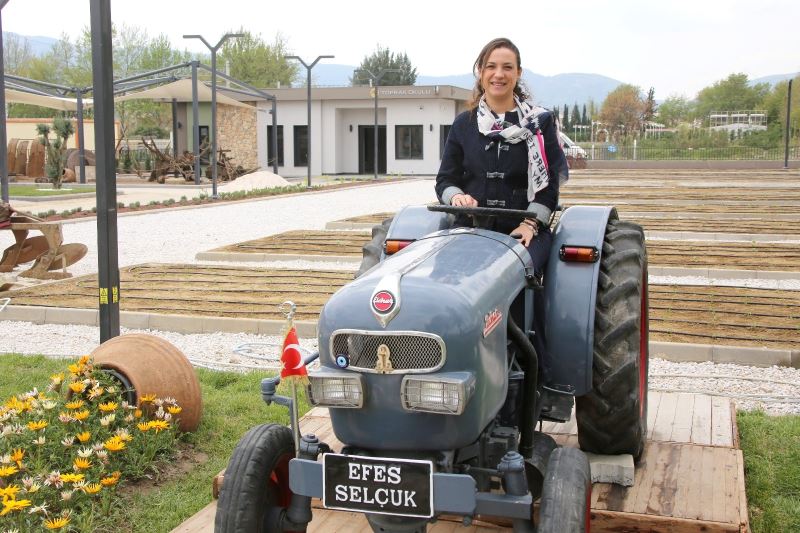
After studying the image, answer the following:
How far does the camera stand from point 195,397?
5.20 meters

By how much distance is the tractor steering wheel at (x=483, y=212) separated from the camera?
378 cm

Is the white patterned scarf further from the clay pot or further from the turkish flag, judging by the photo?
the clay pot

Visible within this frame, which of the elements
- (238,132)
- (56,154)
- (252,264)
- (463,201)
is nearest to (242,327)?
(252,264)

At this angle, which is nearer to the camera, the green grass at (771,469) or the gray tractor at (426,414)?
the gray tractor at (426,414)

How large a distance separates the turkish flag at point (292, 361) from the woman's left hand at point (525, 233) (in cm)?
122

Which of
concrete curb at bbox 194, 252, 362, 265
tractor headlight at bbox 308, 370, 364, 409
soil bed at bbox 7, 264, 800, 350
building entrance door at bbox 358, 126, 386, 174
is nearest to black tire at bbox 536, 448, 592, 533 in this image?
tractor headlight at bbox 308, 370, 364, 409

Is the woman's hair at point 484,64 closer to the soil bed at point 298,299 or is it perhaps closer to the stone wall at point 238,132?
the soil bed at point 298,299

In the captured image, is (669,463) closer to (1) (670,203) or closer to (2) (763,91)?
(1) (670,203)

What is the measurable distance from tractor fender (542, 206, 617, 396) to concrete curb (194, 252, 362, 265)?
8.16 meters

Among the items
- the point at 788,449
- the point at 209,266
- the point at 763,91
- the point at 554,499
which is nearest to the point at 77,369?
the point at 554,499

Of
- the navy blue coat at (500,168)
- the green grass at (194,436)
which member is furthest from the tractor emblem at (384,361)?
the green grass at (194,436)

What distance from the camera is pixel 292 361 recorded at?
3078 millimetres

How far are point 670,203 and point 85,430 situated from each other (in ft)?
59.0

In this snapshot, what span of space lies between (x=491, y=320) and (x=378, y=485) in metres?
0.67
